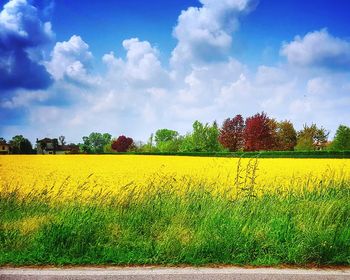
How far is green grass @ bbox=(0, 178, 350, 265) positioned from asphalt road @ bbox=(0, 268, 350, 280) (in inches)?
10.9

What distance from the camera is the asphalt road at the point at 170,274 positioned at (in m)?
4.62

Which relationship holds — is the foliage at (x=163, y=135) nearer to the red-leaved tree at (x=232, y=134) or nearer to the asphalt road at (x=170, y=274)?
the red-leaved tree at (x=232, y=134)

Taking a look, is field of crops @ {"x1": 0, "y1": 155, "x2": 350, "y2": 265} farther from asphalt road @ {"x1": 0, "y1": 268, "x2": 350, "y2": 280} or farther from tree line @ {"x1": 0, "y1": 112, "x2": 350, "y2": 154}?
tree line @ {"x1": 0, "y1": 112, "x2": 350, "y2": 154}

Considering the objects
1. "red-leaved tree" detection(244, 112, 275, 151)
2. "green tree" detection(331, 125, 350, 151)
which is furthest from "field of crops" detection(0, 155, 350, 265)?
"red-leaved tree" detection(244, 112, 275, 151)

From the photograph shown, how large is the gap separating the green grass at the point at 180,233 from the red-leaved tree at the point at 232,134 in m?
78.8

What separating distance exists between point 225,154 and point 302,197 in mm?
45928

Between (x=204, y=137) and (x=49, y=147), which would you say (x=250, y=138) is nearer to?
(x=204, y=137)

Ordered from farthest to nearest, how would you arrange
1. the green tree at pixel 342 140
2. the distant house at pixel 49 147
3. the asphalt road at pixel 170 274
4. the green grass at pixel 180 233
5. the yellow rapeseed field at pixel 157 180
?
the distant house at pixel 49 147 → the green tree at pixel 342 140 → the yellow rapeseed field at pixel 157 180 → the green grass at pixel 180 233 → the asphalt road at pixel 170 274

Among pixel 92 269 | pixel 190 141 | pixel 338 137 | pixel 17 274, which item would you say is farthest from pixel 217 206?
pixel 190 141

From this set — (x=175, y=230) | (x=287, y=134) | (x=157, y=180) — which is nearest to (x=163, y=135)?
(x=287, y=134)

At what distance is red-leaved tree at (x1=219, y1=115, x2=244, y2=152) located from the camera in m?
85.6

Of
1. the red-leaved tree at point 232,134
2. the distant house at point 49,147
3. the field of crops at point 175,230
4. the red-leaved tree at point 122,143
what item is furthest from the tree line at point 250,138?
the field of crops at point 175,230

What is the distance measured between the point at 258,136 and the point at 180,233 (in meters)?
73.5

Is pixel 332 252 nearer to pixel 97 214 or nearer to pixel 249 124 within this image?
pixel 97 214
